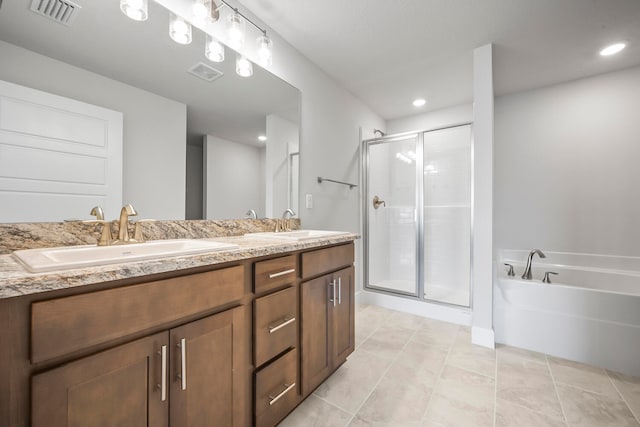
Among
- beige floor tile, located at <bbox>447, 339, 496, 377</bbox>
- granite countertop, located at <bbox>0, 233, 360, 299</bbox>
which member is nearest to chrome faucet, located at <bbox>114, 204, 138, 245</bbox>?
granite countertop, located at <bbox>0, 233, 360, 299</bbox>

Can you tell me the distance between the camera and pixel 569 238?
8.39ft

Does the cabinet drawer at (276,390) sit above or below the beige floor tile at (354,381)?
above

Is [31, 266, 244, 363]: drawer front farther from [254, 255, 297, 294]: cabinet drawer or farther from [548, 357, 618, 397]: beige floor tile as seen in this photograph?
[548, 357, 618, 397]: beige floor tile

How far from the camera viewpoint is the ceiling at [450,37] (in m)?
1.65

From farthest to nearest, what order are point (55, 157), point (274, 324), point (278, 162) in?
point (278, 162)
point (274, 324)
point (55, 157)

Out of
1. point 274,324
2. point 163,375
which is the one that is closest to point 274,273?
point 274,324

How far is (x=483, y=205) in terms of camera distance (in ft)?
6.50

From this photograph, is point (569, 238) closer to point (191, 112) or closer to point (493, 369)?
point (493, 369)

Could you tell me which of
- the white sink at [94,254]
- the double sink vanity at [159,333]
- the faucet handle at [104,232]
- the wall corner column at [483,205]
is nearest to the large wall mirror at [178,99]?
the faucet handle at [104,232]

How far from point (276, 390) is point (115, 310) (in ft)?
2.53

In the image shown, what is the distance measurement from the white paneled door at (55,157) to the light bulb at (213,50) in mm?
612

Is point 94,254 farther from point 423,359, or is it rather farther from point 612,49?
point 612,49

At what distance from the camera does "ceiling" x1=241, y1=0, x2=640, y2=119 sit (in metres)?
1.65

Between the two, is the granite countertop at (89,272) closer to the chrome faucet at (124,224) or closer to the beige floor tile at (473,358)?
the chrome faucet at (124,224)
